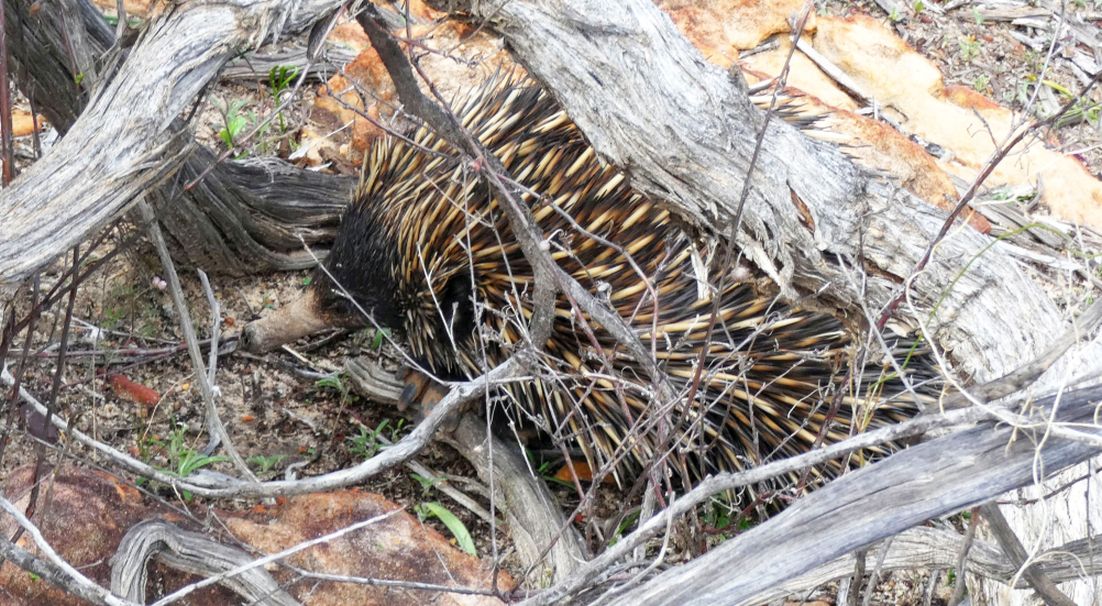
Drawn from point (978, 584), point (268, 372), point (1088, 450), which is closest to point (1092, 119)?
point (978, 584)

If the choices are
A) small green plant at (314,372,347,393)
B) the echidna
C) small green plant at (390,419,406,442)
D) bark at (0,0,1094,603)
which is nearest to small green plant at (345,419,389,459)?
small green plant at (390,419,406,442)

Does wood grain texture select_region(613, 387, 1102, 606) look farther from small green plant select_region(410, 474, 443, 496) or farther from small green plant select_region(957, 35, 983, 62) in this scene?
small green plant select_region(957, 35, 983, 62)

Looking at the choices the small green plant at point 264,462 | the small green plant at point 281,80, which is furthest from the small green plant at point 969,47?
the small green plant at point 264,462

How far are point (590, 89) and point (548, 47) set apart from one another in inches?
3.7

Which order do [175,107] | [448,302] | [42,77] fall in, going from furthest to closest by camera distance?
[448,302], [42,77], [175,107]

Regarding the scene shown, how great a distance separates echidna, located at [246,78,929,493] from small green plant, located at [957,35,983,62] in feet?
8.24

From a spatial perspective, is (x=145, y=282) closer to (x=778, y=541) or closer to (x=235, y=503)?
(x=235, y=503)

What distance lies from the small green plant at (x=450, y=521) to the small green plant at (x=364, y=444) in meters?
0.21

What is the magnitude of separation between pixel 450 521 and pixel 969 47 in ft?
11.2

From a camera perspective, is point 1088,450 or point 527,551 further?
point 527,551

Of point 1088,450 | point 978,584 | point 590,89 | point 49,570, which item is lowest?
point 978,584

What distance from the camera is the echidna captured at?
109 inches

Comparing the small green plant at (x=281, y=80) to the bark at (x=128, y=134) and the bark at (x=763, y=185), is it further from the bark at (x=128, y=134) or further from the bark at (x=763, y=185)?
the bark at (x=763, y=185)

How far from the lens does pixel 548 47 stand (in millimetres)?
1797
